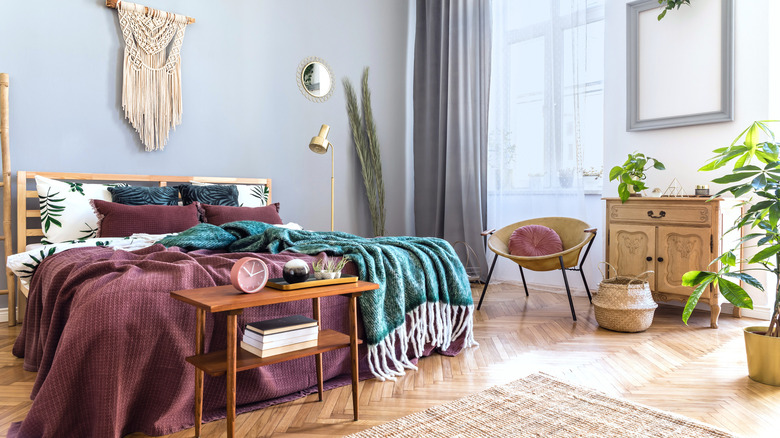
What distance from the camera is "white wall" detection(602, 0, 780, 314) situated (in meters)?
3.23

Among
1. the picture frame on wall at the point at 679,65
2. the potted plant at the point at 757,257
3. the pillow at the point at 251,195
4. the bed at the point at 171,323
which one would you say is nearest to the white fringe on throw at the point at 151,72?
the pillow at the point at 251,195

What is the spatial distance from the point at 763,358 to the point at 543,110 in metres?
2.65

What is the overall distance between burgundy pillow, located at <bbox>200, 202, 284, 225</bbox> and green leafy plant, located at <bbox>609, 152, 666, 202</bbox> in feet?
7.55

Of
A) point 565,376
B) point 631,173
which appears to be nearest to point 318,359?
point 565,376

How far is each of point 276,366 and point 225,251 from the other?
0.88 meters

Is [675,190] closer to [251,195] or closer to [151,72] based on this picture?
[251,195]

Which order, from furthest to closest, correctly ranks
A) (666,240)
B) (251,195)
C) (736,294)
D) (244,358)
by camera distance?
(251,195), (666,240), (736,294), (244,358)

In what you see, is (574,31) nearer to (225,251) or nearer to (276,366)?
(225,251)

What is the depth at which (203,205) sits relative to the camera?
11.3 ft

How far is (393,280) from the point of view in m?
2.38

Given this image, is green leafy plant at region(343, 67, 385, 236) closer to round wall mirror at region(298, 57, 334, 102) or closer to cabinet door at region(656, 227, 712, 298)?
round wall mirror at region(298, 57, 334, 102)

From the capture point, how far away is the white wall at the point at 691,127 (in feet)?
10.6

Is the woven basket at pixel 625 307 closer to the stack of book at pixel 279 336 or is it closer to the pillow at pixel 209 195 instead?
the stack of book at pixel 279 336

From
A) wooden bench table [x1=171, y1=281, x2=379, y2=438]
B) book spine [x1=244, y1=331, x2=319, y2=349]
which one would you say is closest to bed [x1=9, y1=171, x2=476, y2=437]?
wooden bench table [x1=171, y1=281, x2=379, y2=438]
